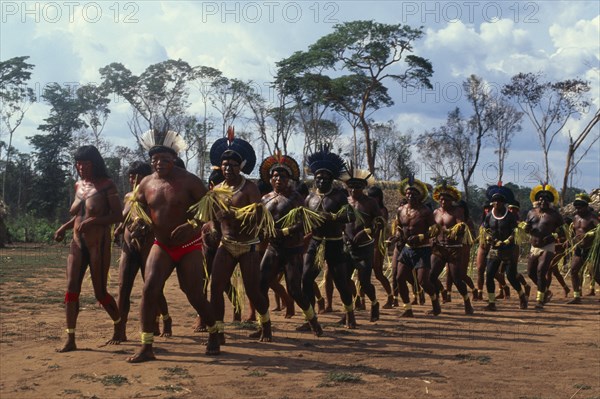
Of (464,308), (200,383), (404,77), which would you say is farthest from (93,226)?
(404,77)

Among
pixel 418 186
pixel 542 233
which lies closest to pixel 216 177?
pixel 418 186

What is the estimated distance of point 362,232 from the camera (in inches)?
401

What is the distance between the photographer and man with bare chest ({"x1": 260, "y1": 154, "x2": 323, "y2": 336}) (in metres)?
8.73

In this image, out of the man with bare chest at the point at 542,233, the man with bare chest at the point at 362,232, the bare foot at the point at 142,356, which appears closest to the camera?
the bare foot at the point at 142,356

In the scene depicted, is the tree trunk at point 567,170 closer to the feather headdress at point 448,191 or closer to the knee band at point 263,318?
the feather headdress at point 448,191

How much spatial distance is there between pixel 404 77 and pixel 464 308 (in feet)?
83.8

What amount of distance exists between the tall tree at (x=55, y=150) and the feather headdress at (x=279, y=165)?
4092cm

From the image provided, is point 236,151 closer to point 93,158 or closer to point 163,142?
point 163,142

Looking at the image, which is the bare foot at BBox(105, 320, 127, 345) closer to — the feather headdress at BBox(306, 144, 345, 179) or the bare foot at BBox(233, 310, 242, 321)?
the bare foot at BBox(233, 310, 242, 321)

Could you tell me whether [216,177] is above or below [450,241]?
above

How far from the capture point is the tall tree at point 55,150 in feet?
156

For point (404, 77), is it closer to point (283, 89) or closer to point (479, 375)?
point (283, 89)

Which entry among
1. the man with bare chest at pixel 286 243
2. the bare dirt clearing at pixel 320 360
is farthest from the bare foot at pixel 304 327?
the man with bare chest at pixel 286 243

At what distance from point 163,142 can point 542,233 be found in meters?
7.94
